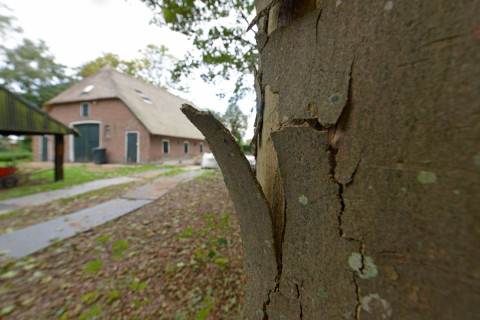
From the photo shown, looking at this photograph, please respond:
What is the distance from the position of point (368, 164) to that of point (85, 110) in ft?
68.7

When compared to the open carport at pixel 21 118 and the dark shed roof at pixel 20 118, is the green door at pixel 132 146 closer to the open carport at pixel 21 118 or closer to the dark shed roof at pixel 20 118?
the open carport at pixel 21 118

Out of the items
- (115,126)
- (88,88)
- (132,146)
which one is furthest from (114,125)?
A: (88,88)

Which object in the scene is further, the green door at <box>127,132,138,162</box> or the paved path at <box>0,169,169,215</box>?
the green door at <box>127,132,138,162</box>

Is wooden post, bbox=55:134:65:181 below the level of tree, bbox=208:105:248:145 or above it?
below

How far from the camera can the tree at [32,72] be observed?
23.2m

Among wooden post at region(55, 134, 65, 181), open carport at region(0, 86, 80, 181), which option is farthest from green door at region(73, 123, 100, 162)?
open carport at region(0, 86, 80, 181)

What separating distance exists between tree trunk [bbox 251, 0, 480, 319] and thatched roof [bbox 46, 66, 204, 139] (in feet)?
51.1

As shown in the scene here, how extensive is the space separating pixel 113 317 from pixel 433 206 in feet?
8.92

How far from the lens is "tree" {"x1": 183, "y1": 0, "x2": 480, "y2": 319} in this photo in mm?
422

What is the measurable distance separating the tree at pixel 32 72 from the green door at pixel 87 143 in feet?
49.5

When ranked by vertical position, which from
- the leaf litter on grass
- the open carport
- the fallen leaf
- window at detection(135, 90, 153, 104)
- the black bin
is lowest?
the fallen leaf

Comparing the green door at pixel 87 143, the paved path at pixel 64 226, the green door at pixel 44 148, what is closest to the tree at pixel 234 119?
the paved path at pixel 64 226

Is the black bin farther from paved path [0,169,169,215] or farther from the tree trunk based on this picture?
the tree trunk

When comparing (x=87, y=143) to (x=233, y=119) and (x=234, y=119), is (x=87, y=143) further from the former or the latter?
(x=234, y=119)
